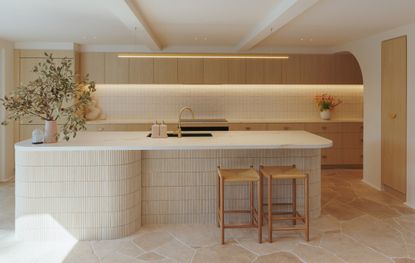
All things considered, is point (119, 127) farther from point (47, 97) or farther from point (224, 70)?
point (47, 97)

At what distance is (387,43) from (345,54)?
181cm

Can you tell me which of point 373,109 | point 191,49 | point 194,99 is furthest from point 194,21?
point 373,109

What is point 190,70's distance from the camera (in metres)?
6.59

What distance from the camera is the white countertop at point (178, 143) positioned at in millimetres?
3326

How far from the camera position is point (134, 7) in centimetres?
370

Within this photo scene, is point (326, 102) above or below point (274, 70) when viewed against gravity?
below

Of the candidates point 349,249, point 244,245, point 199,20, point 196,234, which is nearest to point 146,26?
point 199,20

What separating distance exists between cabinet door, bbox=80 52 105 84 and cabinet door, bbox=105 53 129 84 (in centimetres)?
7

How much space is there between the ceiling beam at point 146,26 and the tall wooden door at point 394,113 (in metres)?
3.31

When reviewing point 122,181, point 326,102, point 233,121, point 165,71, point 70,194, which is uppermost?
point 165,71

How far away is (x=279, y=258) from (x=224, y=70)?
4216mm

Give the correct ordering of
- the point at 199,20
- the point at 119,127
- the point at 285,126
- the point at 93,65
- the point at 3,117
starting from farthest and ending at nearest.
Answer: the point at 285,126 → the point at 93,65 → the point at 119,127 → the point at 3,117 → the point at 199,20

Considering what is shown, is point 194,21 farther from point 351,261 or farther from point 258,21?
point 351,261

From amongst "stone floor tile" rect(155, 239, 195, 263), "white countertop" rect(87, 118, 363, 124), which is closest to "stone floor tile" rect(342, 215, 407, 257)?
"stone floor tile" rect(155, 239, 195, 263)
